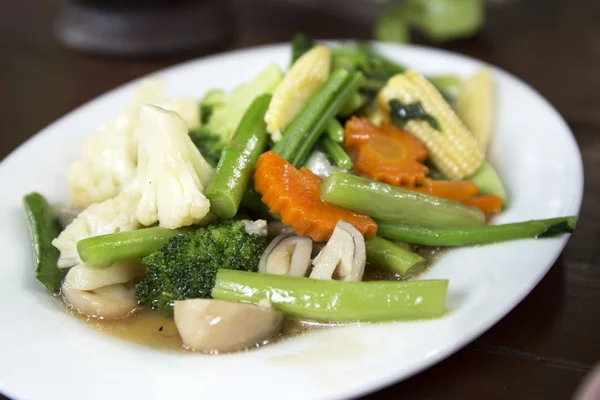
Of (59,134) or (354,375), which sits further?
(59,134)

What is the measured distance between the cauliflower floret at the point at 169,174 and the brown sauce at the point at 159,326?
12.7 inches

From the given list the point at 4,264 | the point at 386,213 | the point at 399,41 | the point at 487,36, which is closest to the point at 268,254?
the point at 386,213

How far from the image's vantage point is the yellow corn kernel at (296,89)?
2.41 m

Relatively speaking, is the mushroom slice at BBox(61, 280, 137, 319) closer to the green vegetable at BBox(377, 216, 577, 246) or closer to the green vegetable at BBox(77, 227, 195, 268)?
the green vegetable at BBox(77, 227, 195, 268)

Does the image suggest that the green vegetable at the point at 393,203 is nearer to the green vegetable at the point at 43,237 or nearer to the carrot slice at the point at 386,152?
the carrot slice at the point at 386,152

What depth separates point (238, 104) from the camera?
2.82 m

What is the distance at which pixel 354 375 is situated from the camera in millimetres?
1550

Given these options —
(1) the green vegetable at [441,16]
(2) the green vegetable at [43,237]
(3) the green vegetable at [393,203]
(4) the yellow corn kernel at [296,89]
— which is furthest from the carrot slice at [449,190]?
(1) the green vegetable at [441,16]

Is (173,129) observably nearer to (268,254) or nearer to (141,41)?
(268,254)

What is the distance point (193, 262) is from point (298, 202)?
16.0 inches

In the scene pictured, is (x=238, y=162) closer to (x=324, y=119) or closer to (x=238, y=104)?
(x=324, y=119)

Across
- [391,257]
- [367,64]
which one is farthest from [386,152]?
[367,64]

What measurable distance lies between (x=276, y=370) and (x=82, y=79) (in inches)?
122

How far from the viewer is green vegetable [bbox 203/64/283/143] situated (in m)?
2.72
